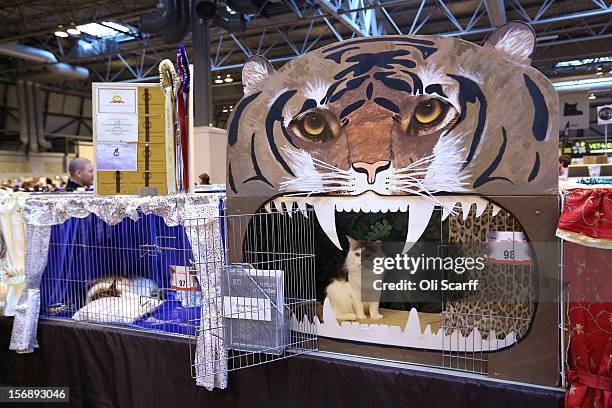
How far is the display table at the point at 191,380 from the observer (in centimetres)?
206

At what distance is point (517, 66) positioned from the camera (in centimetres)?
202

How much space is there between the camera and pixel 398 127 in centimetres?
221

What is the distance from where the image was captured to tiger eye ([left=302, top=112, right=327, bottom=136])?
2361 mm

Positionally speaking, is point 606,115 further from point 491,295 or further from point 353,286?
point 353,286

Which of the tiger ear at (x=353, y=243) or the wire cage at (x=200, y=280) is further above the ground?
the tiger ear at (x=353, y=243)

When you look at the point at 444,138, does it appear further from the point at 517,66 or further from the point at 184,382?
the point at 184,382

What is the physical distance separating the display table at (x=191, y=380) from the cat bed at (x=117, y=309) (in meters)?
0.08

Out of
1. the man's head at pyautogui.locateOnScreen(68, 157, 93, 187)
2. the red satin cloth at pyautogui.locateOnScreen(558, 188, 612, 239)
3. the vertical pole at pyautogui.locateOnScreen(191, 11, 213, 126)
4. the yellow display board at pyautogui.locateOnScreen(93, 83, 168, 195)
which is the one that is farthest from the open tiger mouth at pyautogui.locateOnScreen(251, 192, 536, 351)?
the vertical pole at pyautogui.locateOnScreen(191, 11, 213, 126)

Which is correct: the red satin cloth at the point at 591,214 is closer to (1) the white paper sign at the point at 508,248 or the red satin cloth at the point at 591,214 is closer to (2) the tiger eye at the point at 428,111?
(1) the white paper sign at the point at 508,248

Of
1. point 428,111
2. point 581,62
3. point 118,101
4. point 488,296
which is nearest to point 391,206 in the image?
point 428,111

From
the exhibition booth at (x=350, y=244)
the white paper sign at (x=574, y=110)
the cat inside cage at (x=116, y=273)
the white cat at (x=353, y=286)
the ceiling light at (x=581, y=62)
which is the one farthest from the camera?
the ceiling light at (x=581, y=62)

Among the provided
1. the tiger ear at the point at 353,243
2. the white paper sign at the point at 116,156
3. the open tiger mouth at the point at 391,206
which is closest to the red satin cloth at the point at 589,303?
the open tiger mouth at the point at 391,206

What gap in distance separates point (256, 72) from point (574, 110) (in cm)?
626

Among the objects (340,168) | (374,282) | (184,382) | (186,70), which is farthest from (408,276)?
(186,70)
